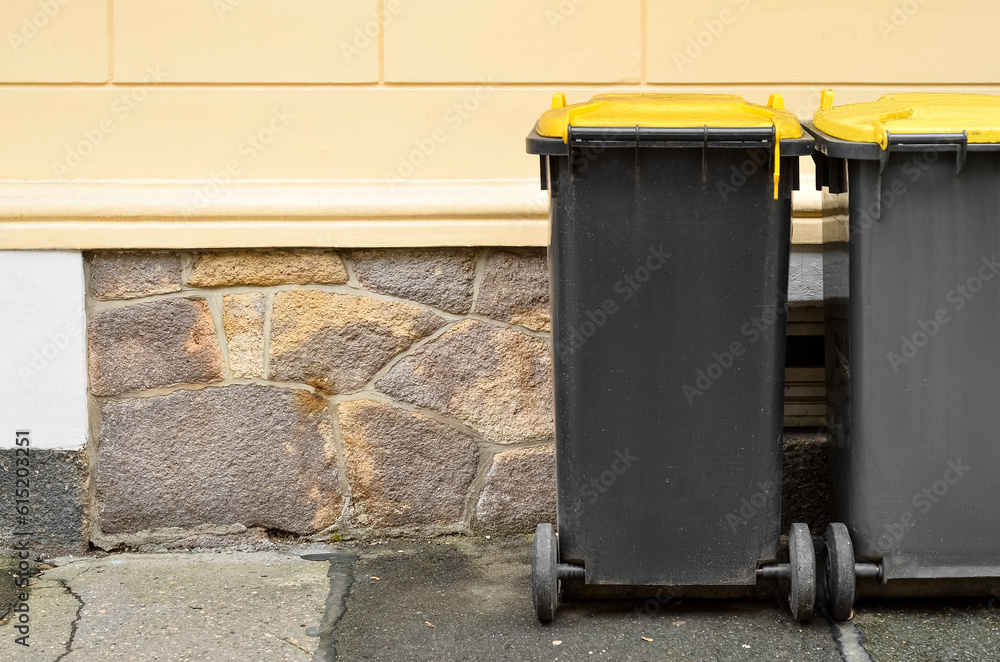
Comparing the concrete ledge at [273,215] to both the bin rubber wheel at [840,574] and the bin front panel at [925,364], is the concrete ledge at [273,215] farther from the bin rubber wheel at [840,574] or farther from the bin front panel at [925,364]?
the bin rubber wheel at [840,574]

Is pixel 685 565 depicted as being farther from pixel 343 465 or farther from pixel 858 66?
pixel 858 66

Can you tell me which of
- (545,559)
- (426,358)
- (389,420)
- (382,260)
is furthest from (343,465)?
(545,559)

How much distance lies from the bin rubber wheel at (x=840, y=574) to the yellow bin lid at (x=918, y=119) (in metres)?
1.06

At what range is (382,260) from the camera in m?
3.51

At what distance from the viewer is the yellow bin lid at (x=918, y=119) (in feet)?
8.67

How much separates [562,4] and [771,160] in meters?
1.15

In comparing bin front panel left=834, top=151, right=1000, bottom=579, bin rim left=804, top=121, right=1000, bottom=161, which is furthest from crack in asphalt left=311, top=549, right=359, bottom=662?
bin rim left=804, top=121, right=1000, bottom=161

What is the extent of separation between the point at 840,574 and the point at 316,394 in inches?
69.7

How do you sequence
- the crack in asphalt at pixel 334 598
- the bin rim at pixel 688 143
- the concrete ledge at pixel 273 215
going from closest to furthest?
the bin rim at pixel 688 143
the crack in asphalt at pixel 334 598
the concrete ledge at pixel 273 215

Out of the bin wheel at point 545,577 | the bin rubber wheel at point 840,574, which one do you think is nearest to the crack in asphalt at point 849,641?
the bin rubber wheel at point 840,574

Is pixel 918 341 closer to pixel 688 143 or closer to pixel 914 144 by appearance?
pixel 914 144

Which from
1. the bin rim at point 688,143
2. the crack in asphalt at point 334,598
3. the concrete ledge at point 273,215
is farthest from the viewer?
the concrete ledge at point 273,215

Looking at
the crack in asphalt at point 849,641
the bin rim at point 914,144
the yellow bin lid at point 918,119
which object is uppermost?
the yellow bin lid at point 918,119

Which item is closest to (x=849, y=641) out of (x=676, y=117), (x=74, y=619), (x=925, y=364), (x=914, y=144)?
(x=925, y=364)
